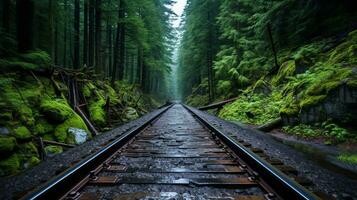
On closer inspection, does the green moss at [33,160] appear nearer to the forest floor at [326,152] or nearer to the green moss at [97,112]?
the green moss at [97,112]

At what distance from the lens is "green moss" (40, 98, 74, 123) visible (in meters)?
6.97

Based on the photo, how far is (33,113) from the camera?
651cm

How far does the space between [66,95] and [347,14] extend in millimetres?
13617

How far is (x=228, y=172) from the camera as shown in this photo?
131 inches

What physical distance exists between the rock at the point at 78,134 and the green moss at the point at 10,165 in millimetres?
2264

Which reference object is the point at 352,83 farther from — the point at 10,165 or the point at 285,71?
the point at 10,165

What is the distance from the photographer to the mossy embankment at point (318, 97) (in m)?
6.10

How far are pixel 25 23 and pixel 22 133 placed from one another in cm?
556

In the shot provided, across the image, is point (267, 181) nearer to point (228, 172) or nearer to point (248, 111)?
point (228, 172)

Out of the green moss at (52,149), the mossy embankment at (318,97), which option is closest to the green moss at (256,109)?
the mossy embankment at (318,97)


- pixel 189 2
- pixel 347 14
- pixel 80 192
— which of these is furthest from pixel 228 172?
pixel 189 2

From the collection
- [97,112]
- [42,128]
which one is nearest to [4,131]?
[42,128]

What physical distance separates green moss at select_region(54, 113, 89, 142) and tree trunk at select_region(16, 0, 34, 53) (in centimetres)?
356

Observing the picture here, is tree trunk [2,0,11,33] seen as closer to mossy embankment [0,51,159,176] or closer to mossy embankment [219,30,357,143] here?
mossy embankment [0,51,159,176]
